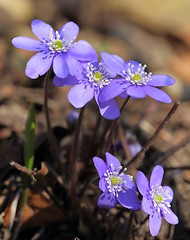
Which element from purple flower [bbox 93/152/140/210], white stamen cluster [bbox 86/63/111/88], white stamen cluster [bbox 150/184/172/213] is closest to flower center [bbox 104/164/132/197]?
purple flower [bbox 93/152/140/210]

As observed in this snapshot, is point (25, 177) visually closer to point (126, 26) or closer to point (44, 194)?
point (44, 194)

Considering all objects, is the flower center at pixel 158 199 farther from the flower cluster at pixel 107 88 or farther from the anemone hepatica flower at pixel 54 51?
the anemone hepatica flower at pixel 54 51

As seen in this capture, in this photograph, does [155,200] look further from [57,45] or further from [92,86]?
[57,45]

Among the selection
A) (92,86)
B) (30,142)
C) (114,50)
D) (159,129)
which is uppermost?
(92,86)

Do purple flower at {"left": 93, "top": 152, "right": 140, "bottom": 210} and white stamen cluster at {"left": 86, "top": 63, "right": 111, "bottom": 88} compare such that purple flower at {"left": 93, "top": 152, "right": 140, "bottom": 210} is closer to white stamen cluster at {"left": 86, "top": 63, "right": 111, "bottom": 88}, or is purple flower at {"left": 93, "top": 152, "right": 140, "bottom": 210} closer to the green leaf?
white stamen cluster at {"left": 86, "top": 63, "right": 111, "bottom": 88}

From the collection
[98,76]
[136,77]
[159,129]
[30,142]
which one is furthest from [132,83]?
[30,142]

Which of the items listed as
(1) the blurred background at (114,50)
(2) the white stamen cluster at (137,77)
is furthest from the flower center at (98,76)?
(1) the blurred background at (114,50)

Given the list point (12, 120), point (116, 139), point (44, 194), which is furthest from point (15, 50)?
point (44, 194)
